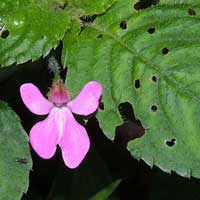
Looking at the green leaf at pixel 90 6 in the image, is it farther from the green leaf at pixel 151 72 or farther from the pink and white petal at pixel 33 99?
the pink and white petal at pixel 33 99

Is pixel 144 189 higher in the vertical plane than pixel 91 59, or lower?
lower

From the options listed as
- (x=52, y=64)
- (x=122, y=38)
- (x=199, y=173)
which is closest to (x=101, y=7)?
(x=122, y=38)

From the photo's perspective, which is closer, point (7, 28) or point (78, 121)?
point (7, 28)

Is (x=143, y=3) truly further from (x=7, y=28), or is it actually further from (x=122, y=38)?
(x=7, y=28)

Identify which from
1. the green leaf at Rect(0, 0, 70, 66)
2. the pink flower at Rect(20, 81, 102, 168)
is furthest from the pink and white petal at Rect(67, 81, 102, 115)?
the green leaf at Rect(0, 0, 70, 66)

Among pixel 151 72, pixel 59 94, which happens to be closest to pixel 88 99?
pixel 59 94

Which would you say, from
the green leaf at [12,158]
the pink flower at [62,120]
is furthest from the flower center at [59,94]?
the green leaf at [12,158]
